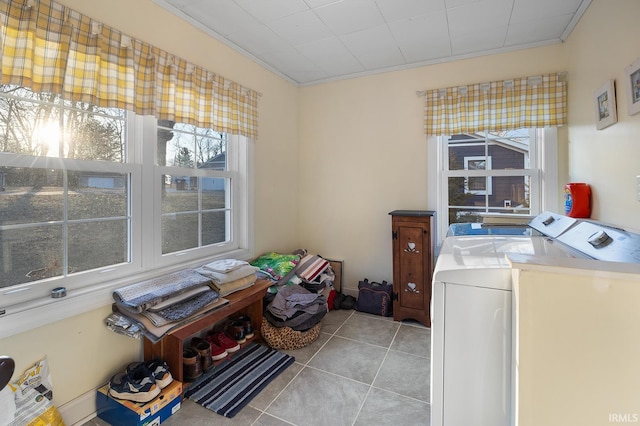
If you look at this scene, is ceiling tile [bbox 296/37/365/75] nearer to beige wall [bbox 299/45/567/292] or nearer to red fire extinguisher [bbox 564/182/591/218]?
beige wall [bbox 299/45/567/292]

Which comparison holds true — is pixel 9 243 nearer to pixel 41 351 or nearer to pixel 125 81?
pixel 41 351

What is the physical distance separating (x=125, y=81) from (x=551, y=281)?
2.20 meters

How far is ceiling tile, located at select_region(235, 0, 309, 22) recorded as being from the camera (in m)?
1.99

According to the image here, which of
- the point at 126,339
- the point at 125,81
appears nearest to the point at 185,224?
the point at 126,339

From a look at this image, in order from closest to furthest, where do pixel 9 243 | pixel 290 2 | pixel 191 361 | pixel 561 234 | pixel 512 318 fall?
1. pixel 512 318
2. pixel 9 243
3. pixel 561 234
4. pixel 191 361
5. pixel 290 2

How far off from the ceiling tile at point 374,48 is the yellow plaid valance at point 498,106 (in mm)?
496

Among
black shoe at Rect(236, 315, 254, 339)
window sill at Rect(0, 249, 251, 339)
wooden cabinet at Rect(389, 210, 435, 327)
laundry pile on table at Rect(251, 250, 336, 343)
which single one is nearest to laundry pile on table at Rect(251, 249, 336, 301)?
laundry pile on table at Rect(251, 250, 336, 343)

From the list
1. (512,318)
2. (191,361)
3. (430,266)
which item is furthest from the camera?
(430,266)

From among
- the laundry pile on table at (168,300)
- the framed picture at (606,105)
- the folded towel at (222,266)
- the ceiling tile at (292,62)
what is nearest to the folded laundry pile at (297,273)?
the folded towel at (222,266)

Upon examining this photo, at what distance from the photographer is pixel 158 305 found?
1.68m

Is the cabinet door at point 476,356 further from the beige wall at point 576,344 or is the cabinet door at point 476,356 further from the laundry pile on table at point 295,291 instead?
the laundry pile on table at point 295,291

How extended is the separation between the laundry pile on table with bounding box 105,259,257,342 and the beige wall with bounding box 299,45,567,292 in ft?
5.05

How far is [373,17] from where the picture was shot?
2.17 metres

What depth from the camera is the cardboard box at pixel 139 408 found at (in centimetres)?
148
